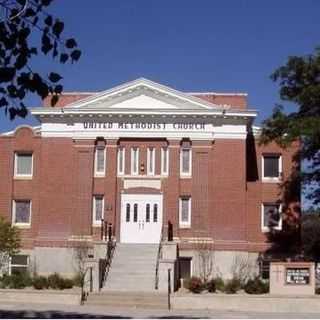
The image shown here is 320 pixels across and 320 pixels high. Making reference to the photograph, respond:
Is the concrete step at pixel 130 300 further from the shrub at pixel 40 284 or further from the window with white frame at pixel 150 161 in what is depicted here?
the window with white frame at pixel 150 161

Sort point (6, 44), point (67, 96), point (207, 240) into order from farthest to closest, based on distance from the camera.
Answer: point (67, 96) → point (207, 240) → point (6, 44)

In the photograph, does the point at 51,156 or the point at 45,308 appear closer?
the point at 45,308

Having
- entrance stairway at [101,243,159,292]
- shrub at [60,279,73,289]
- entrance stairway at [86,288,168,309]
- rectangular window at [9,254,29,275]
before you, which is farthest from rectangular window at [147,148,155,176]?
entrance stairway at [86,288,168,309]

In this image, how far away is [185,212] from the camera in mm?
41562

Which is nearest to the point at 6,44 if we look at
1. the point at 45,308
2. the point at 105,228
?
the point at 45,308

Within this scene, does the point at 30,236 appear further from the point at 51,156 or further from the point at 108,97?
the point at 108,97

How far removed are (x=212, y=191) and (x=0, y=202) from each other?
11.8 metres

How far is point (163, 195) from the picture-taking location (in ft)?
136

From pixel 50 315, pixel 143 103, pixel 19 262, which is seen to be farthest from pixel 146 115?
pixel 50 315

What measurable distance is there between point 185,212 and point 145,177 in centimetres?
284

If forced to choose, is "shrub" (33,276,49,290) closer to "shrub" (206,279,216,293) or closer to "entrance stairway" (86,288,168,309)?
"entrance stairway" (86,288,168,309)

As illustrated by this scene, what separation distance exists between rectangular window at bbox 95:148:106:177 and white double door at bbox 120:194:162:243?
177 centimetres

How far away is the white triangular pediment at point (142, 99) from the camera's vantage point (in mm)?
41500

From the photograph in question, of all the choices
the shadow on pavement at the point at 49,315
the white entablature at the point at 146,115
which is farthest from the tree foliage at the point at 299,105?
the shadow on pavement at the point at 49,315
